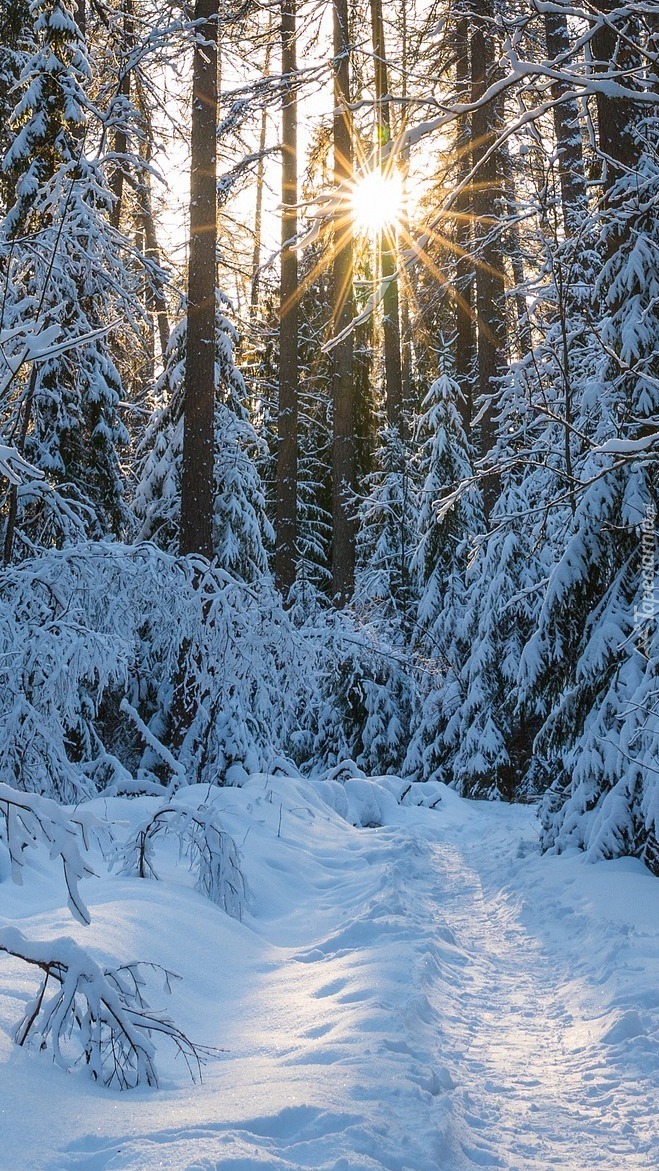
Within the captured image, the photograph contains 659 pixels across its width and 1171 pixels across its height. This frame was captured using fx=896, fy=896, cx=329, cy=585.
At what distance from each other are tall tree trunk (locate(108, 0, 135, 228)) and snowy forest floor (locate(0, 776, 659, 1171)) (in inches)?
291

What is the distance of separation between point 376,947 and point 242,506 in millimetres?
9806

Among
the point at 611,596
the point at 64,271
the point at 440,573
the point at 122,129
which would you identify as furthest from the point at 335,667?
the point at 122,129

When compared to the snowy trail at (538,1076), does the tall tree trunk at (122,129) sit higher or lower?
higher

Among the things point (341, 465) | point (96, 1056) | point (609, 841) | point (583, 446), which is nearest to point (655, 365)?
point (583, 446)

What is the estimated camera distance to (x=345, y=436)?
16750mm

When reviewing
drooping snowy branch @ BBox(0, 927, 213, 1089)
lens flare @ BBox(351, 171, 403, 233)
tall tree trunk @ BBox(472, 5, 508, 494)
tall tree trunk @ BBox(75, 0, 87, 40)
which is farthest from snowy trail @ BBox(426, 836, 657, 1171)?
Result: tall tree trunk @ BBox(75, 0, 87, 40)

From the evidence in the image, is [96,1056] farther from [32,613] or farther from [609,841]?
[609,841]

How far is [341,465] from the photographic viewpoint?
55.0 ft

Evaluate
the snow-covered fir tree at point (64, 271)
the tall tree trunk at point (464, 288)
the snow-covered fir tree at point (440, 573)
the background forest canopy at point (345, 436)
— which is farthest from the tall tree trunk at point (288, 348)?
the snow-covered fir tree at point (64, 271)

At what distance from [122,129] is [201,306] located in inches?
86.8

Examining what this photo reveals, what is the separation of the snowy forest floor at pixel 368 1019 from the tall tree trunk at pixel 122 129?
7.40 metres

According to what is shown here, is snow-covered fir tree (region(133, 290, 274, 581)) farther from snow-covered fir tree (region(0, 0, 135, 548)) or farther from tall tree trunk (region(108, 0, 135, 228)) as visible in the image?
A: tall tree trunk (region(108, 0, 135, 228))

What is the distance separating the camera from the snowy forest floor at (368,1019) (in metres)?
2.63

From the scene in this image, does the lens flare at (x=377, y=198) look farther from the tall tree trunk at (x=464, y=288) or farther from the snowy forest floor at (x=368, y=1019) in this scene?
the tall tree trunk at (x=464, y=288)
